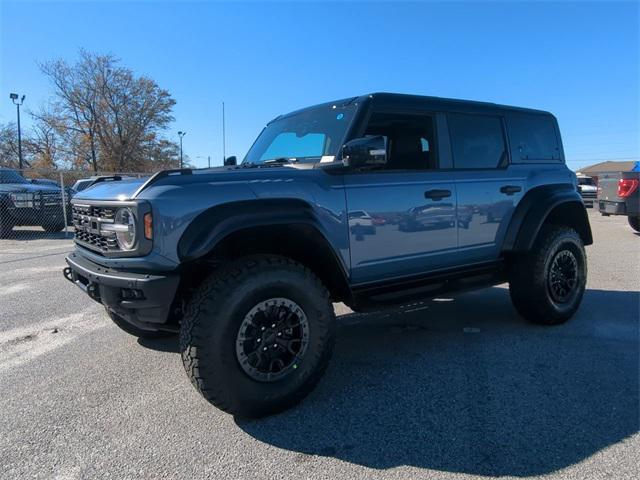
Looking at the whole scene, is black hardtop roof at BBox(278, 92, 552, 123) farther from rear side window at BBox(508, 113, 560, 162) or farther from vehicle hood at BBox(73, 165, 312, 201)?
vehicle hood at BBox(73, 165, 312, 201)

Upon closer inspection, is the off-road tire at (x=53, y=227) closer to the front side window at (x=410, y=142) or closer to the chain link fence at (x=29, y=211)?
the chain link fence at (x=29, y=211)

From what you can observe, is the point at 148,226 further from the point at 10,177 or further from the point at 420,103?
the point at 10,177

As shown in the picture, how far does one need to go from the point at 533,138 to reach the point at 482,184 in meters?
1.19

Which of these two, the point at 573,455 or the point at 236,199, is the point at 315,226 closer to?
the point at 236,199

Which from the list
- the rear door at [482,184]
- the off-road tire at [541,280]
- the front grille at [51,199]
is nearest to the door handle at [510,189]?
the rear door at [482,184]

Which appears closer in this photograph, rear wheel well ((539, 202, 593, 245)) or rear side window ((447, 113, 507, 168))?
rear side window ((447, 113, 507, 168))

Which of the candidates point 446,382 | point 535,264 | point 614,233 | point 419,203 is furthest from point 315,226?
point 614,233

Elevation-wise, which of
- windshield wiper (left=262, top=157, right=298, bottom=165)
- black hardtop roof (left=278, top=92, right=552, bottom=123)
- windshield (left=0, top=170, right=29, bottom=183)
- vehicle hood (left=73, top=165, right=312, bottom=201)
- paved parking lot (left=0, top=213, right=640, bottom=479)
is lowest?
paved parking lot (left=0, top=213, right=640, bottom=479)

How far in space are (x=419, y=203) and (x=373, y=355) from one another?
1315 millimetres

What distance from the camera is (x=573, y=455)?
8.41ft

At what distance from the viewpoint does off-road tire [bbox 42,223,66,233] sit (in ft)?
44.7

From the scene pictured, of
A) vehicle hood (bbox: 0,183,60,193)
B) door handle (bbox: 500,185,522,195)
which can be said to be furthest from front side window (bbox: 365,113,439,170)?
vehicle hood (bbox: 0,183,60,193)

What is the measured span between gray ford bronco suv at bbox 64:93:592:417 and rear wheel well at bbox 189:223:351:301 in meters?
0.01

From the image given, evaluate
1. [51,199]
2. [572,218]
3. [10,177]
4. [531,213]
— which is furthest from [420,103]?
[10,177]
